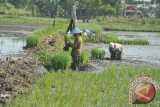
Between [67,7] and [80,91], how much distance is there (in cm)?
7317

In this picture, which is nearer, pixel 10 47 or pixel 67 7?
pixel 10 47

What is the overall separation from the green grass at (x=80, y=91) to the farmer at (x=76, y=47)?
105 centimetres

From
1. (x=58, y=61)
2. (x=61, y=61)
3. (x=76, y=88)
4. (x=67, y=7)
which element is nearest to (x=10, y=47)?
(x=58, y=61)

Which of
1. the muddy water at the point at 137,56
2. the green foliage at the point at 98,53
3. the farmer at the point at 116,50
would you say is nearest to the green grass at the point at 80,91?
the muddy water at the point at 137,56

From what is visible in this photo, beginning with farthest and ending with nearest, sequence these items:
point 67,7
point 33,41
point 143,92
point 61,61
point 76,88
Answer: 1. point 67,7
2. point 33,41
3. point 61,61
4. point 76,88
5. point 143,92

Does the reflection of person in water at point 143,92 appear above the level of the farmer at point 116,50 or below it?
above

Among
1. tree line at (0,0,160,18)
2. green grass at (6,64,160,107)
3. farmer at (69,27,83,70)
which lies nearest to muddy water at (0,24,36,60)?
farmer at (69,27,83,70)

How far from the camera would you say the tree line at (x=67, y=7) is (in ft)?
239

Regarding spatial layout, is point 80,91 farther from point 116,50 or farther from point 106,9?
point 106,9

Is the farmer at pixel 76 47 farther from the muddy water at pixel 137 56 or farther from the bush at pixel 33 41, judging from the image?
the bush at pixel 33 41

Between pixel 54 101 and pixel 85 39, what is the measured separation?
21948mm

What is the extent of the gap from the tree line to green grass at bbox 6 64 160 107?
59.5 m

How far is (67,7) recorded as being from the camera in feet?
266

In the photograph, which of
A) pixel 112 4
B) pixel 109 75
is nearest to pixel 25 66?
pixel 109 75
